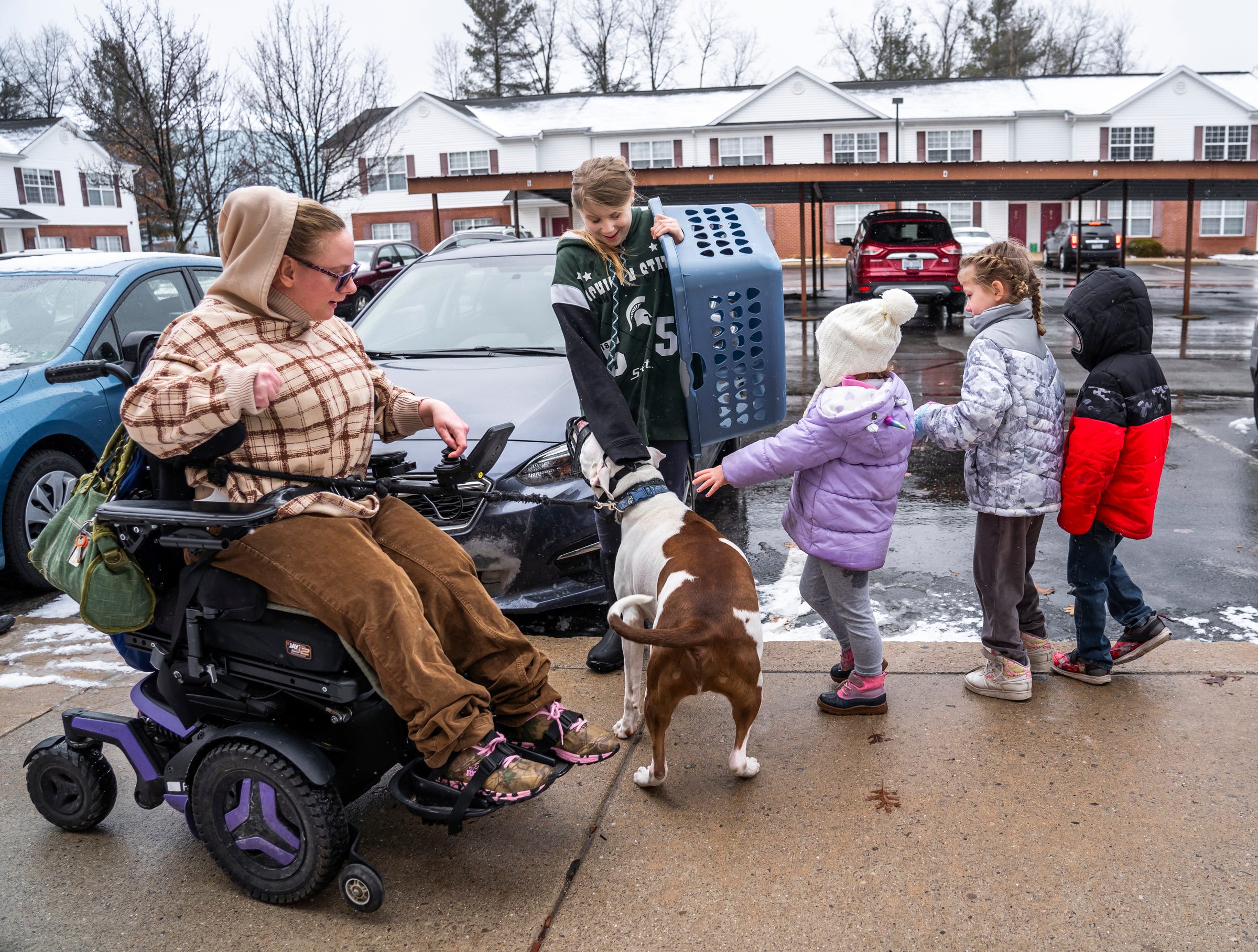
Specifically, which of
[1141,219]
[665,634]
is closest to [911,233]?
[665,634]

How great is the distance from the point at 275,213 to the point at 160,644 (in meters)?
1.29

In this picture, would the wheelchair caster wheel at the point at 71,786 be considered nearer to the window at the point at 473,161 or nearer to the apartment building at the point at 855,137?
the apartment building at the point at 855,137

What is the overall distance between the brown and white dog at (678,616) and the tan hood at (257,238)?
1336mm

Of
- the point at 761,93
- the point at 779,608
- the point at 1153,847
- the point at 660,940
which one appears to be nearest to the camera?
the point at 660,940

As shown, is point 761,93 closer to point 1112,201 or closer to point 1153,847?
point 1112,201

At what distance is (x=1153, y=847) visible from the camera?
9.50 ft

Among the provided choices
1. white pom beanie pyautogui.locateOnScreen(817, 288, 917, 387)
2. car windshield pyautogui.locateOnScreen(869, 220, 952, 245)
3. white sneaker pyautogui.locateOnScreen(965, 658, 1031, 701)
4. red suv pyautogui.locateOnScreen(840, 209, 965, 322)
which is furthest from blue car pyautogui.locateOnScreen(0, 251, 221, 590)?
car windshield pyautogui.locateOnScreen(869, 220, 952, 245)

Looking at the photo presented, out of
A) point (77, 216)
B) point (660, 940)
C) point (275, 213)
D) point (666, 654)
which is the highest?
point (77, 216)

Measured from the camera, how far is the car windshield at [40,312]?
19.9 feet

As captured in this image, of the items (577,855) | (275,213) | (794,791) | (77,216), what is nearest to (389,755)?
(577,855)

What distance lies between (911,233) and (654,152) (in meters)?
25.6

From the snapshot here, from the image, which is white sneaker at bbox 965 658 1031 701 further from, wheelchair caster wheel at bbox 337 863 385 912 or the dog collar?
wheelchair caster wheel at bbox 337 863 385 912

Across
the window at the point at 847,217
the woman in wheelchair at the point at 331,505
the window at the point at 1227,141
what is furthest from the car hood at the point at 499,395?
the window at the point at 1227,141

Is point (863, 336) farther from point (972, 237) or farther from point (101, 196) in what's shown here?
point (101, 196)
